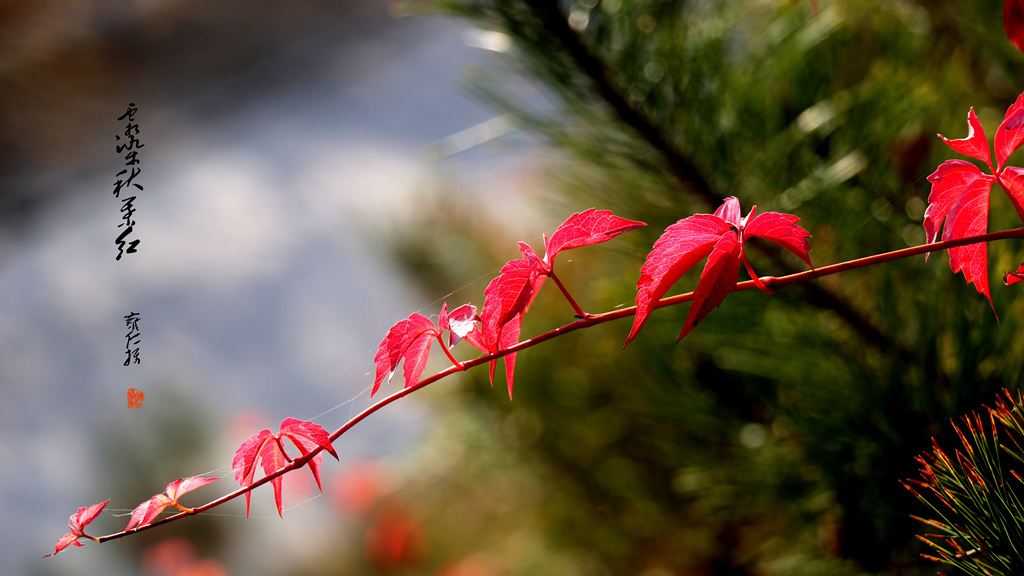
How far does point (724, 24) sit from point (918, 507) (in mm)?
269

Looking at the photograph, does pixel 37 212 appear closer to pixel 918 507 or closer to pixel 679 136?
pixel 679 136

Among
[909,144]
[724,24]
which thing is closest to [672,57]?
[724,24]

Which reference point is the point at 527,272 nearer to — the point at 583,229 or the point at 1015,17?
the point at 583,229

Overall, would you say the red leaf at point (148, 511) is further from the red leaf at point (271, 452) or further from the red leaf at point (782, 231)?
the red leaf at point (782, 231)

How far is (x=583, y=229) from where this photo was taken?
0.15 metres

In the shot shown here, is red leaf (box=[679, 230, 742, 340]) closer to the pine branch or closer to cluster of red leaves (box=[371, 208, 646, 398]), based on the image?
cluster of red leaves (box=[371, 208, 646, 398])

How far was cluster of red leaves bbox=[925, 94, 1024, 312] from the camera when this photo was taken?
128 mm

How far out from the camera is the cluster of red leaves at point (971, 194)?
0.42ft

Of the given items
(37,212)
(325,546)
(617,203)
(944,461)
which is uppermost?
(37,212)

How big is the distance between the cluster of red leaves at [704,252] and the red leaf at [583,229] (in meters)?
0.02

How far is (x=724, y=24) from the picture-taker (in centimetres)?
30

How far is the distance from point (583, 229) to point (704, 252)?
0.03 m

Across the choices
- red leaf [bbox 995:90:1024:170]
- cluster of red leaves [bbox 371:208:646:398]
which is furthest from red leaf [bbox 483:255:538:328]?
red leaf [bbox 995:90:1024:170]

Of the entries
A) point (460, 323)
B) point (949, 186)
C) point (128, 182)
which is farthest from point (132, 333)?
point (949, 186)
